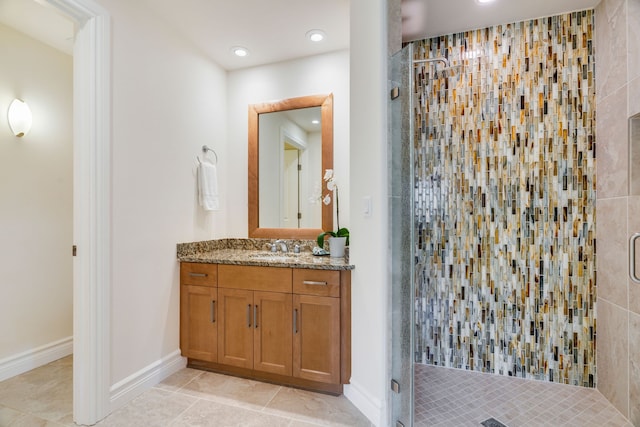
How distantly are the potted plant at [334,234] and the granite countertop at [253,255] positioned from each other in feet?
0.26

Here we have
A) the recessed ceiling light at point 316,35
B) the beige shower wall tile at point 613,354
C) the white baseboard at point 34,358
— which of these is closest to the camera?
the beige shower wall tile at point 613,354

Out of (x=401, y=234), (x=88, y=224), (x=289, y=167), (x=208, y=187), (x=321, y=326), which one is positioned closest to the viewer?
(x=401, y=234)

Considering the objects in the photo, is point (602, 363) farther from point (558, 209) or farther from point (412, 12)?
point (412, 12)

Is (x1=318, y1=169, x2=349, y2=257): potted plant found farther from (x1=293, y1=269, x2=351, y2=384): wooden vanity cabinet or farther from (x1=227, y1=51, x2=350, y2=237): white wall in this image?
(x1=293, y1=269, x2=351, y2=384): wooden vanity cabinet

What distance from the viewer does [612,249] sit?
6.19 feet

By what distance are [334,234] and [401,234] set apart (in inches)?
30.0

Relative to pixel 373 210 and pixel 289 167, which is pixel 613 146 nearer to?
pixel 373 210

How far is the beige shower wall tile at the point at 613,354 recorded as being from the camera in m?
1.77

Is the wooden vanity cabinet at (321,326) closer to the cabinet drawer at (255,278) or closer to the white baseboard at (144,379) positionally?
the cabinet drawer at (255,278)

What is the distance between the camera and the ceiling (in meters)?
2.04

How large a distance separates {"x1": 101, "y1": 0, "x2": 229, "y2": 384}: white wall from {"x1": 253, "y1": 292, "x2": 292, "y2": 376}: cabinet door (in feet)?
2.25

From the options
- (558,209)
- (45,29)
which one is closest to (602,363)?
(558,209)

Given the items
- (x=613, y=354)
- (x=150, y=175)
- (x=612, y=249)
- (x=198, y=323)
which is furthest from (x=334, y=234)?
(x=613, y=354)

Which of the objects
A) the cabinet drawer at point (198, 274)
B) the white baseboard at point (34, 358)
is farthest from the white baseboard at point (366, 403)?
the white baseboard at point (34, 358)
